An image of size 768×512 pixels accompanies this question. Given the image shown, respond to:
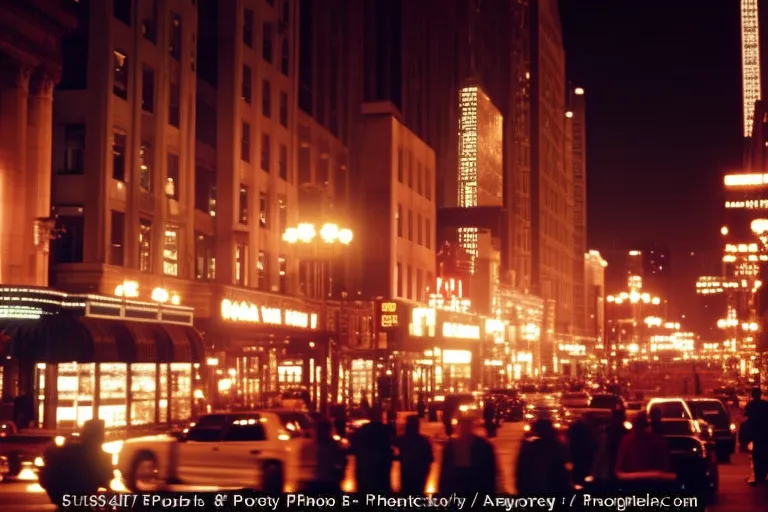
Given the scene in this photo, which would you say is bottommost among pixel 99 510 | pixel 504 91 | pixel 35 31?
pixel 99 510

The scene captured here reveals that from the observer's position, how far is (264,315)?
55031 mm

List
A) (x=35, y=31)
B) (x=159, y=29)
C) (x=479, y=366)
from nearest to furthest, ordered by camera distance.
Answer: (x=35, y=31) < (x=159, y=29) < (x=479, y=366)

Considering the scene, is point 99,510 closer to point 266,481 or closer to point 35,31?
point 266,481

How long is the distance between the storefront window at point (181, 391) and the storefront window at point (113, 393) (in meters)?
3.76

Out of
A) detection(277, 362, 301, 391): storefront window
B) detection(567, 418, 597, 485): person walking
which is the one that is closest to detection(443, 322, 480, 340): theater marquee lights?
detection(277, 362, 301, 391): storefront window

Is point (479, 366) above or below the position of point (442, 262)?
below

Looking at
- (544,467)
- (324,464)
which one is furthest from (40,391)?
(544,467)

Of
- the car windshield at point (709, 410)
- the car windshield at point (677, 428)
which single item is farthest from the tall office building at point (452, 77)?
the car windshield at point (677, 428)

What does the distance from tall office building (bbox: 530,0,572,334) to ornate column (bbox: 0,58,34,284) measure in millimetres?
114546

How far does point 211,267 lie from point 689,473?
34402 mm

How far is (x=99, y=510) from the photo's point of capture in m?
19.7

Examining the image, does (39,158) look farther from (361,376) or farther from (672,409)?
(361,376)

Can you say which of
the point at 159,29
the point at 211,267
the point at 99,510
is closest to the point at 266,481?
the point at 99,510

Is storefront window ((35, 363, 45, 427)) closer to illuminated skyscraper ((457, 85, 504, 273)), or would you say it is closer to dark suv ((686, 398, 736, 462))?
dark suv ((686, 398, 736, 462))
